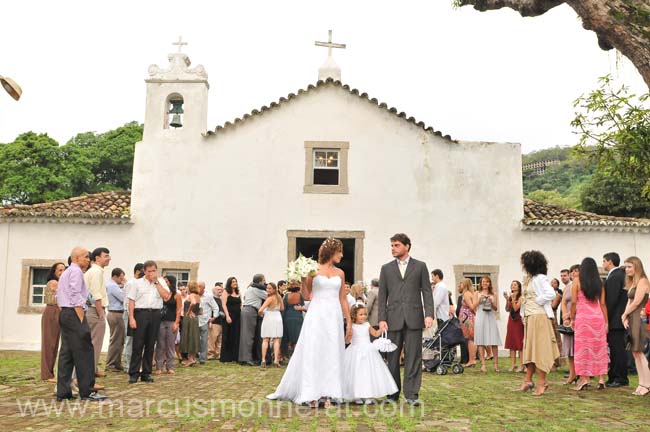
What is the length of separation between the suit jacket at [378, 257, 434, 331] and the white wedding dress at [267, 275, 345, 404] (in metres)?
0.63

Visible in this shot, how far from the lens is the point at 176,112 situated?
18.2 metres

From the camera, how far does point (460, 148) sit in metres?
17.4

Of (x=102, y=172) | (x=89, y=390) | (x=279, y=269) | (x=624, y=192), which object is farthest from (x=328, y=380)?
(x=102, y=172)

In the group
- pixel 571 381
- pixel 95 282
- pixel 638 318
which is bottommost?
pixel 571 381

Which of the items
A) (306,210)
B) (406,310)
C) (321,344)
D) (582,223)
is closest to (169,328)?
(321,344)

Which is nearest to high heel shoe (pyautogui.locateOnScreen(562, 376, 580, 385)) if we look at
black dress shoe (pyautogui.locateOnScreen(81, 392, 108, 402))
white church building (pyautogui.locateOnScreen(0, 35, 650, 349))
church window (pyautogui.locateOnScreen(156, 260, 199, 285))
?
white church building (pyautogui.locateOnScreen(0, 35, 650, 349))

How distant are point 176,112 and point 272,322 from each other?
8.19 metres

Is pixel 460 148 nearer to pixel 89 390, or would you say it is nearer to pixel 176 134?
pixel 176 134

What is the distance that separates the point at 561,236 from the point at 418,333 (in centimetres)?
1105

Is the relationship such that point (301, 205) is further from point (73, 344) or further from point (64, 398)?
point (64, 398)

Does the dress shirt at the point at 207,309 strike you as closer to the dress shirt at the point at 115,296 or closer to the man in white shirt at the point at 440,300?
the dress shirt at the point at 115,296

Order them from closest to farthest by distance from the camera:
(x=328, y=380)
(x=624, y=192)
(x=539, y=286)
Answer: (x=328, y=380)
(x=539, y=286)
(x=624, y=192)

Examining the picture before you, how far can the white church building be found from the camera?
16.8 metres

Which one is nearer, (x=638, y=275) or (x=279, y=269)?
(x=638, y=275)
